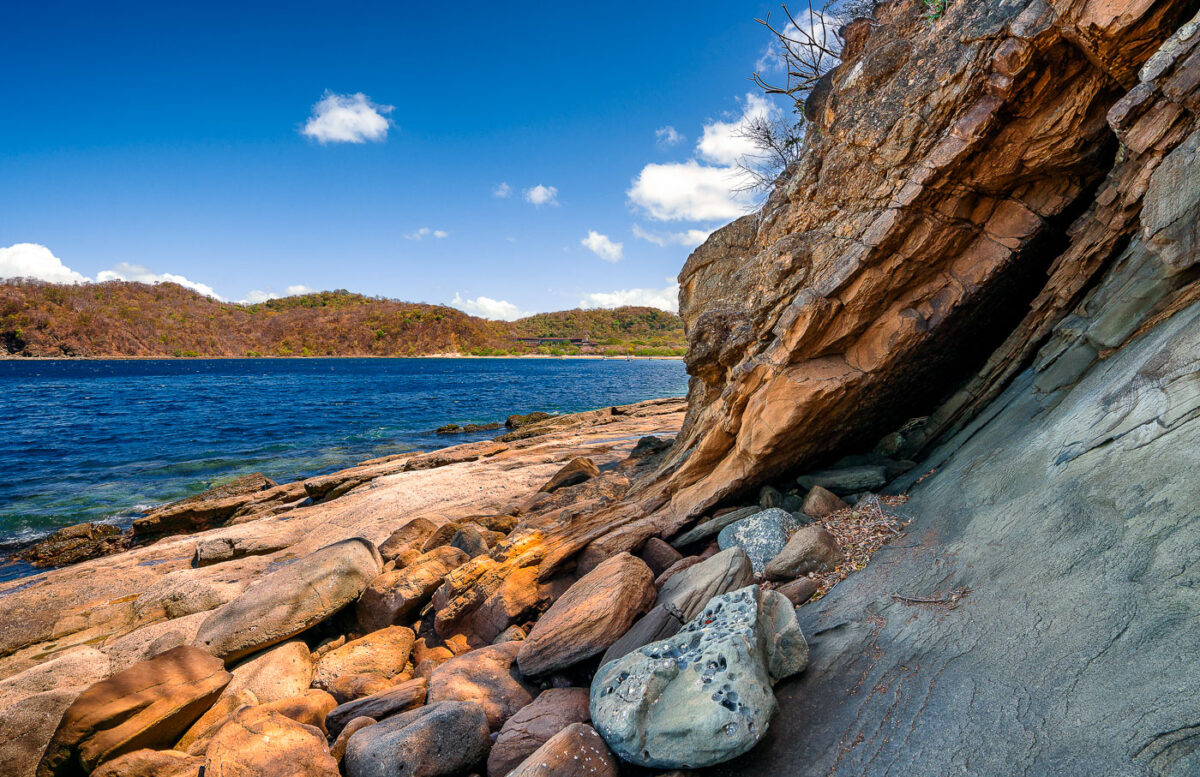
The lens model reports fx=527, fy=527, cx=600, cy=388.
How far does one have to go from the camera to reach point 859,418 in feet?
28.1

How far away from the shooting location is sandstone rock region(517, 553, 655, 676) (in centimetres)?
598

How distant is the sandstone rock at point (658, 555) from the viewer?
26.6ft

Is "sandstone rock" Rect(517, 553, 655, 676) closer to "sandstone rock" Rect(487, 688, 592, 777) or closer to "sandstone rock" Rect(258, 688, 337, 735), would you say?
"sandstone rock" Rect(487, 688, 592, 777)

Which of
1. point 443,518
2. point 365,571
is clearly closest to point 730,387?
point 365,571

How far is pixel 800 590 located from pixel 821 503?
2135mm

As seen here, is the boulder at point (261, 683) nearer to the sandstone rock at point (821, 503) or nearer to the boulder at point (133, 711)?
the boulder at point (133, 711)

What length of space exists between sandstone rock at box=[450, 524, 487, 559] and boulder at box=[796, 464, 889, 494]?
6.34 m

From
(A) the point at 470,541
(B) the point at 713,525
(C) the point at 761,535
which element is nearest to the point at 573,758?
(C) the point at 761,535

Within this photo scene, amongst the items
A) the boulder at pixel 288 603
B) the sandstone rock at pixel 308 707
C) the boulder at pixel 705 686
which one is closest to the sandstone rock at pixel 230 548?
the boulder at pixel 288 603

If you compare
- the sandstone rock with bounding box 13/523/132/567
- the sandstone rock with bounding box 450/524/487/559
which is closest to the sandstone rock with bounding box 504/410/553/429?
the sandstone rock with bounding box 13/523/132/567

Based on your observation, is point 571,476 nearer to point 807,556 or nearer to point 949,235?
point 807,556

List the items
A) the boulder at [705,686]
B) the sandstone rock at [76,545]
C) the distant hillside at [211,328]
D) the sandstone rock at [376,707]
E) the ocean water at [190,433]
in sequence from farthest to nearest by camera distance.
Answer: the distant hillside at [211,328] < the ocean water at [190,433] < the sandstone rock at [76,545] < the sandstone rock at [376,707] < the boulder at [705,686]

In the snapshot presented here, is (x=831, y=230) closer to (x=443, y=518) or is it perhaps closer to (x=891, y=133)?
(x=891, y=133)

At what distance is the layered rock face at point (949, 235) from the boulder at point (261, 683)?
4.54 metres
